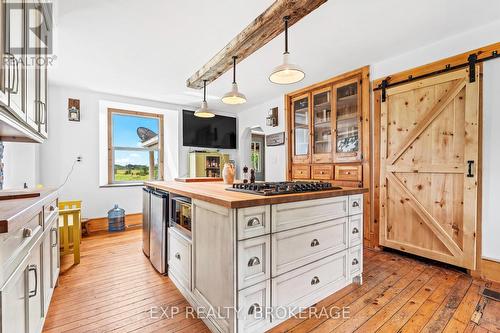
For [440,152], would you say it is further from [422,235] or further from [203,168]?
[203,168]

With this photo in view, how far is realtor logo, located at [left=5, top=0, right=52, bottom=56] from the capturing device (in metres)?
1.13

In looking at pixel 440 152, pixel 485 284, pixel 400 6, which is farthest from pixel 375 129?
pixel 485 284

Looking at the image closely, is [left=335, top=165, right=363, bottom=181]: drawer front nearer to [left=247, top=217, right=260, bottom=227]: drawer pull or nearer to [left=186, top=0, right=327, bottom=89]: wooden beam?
[left=186, top=0, right=327, bottom=89]: wooden beam

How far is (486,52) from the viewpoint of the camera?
2213mm

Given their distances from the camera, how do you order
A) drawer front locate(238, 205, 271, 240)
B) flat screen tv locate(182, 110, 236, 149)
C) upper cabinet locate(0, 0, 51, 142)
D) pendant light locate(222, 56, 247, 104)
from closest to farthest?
upper cabinet locate(0, 0, 51, 142), drawer front locate(238, 205, 271, 240), pendant light locate(222, 56, 247, 104), flat screen tv locate(182, 110, 236, 149)

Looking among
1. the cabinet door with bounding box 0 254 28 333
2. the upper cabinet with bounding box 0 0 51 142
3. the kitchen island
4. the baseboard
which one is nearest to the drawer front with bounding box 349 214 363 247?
the kitchen island

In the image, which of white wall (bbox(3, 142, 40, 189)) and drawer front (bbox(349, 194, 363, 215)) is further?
white wall (bbox(3, 142, 40, 189))

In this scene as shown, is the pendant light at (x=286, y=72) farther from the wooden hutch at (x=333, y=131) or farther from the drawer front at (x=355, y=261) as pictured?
the wooden hutch at (x=333, y=131)

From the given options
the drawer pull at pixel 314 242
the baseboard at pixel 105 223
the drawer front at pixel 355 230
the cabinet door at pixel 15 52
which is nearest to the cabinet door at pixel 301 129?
the drawer front at pixel 355 230

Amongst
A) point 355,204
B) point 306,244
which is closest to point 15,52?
point 306,244

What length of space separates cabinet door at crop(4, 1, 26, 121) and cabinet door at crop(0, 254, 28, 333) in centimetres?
79

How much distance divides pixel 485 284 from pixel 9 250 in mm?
3410

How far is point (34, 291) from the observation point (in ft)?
3.89

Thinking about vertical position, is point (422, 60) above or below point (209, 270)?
above
